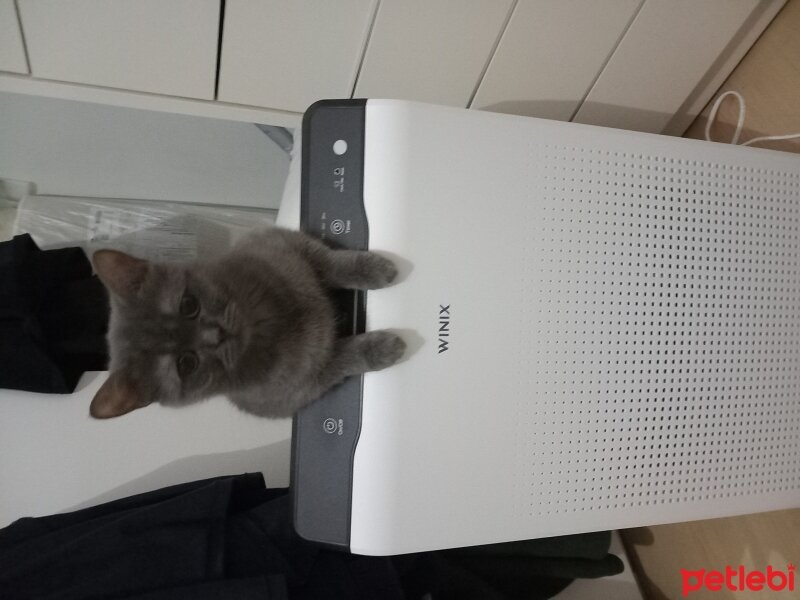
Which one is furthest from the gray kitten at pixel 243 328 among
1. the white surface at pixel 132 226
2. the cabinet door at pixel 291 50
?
the white surface at pixel 132 226

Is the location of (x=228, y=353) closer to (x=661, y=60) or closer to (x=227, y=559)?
(x=227, y=559)

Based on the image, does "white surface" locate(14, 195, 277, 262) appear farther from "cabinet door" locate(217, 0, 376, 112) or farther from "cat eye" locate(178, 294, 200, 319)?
"cat eye" locate(178, 294, 200, 319)

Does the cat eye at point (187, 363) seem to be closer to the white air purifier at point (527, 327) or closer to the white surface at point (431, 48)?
the white air purifier at point (527, 327)

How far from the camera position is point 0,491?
1036 millimetres

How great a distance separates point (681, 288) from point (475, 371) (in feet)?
1.02

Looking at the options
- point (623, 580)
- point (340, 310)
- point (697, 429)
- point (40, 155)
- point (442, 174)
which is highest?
point (40, 155)

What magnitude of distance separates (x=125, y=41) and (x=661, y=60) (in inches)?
38.0

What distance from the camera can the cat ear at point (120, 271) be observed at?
2.23ft

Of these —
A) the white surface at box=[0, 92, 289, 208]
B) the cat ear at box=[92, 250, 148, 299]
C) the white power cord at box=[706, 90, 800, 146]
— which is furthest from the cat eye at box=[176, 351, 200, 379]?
the white power cord at box=[706, 90, 800, 146]

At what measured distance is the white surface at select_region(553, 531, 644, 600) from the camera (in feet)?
4.01

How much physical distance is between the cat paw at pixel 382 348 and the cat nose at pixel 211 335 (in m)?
0.19

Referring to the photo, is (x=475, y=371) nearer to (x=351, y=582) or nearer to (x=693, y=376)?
(x=693, y=376)

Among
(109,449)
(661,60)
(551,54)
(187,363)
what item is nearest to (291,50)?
(551,54)

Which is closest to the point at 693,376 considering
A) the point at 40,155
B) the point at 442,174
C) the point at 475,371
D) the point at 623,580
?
the point at 475,371
